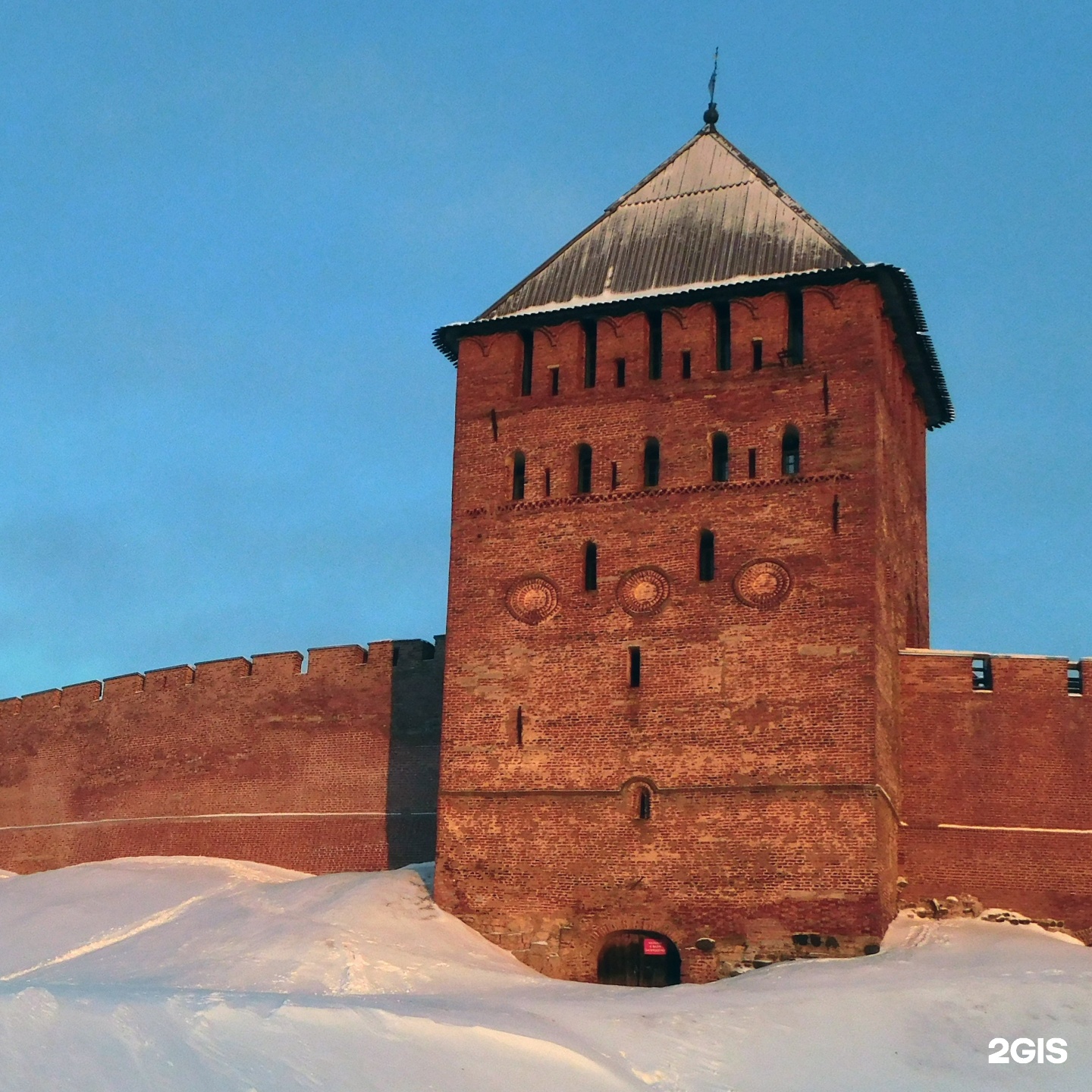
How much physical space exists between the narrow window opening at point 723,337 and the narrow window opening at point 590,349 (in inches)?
72.0

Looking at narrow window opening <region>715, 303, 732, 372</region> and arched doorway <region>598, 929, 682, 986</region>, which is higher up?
narrow window opening <region>715, 303, 732, 372</region>

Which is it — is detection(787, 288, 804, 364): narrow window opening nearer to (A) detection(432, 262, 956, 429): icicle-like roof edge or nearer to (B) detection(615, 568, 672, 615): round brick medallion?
(A) detection(432, 262, 956, 429): icicle-like roof edge

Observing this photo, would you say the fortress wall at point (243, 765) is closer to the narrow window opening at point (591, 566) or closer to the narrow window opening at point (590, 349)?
the narrow window opening at point (591, 566)

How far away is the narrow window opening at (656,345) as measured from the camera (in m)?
26.9

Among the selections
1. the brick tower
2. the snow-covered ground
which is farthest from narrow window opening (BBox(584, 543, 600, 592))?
the snow-covered ground

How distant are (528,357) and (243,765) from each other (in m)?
8.74

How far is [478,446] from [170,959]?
862 centimetres

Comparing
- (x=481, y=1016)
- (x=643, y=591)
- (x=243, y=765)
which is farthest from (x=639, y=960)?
(x=243, y=765)

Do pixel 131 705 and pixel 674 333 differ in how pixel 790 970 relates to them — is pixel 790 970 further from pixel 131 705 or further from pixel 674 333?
pixel 131 705

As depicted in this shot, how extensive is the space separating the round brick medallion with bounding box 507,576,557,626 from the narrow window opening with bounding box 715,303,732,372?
3985 mm

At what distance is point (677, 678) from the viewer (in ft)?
82.1

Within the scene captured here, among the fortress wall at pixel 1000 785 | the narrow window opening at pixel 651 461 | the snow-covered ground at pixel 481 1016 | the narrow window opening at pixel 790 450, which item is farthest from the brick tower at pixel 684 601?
the snow-covered ground at pixel 481 1016

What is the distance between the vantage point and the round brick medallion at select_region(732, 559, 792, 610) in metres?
24.9

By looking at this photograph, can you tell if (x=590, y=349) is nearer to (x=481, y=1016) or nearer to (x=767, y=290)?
(x=767, y=290)
